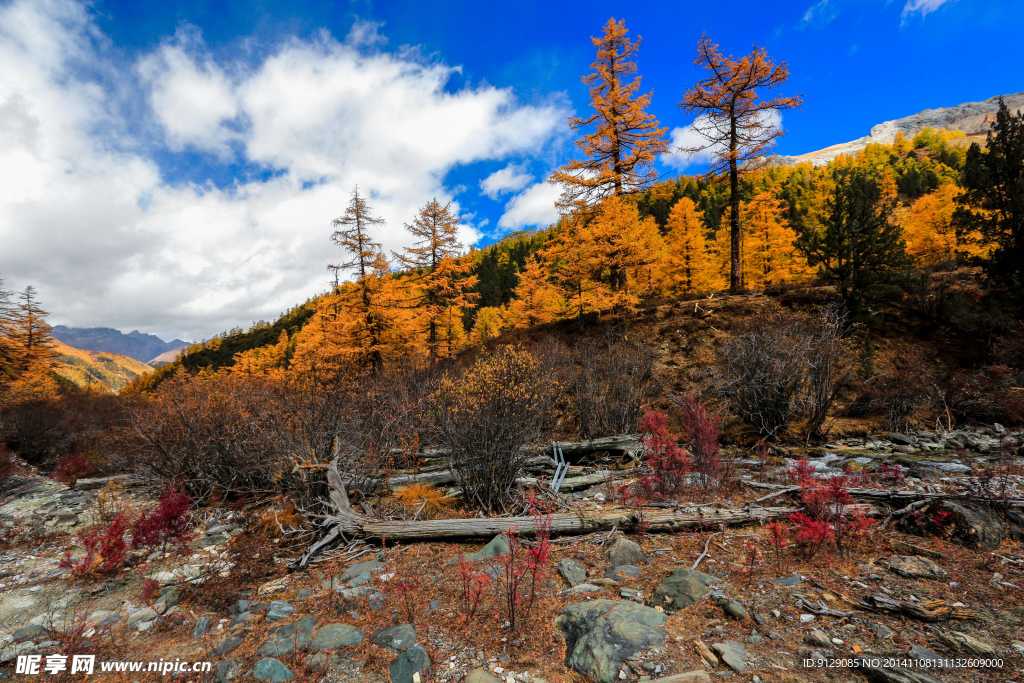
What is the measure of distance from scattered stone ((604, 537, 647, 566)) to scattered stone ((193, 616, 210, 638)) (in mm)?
4512

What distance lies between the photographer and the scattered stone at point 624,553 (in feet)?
15.2

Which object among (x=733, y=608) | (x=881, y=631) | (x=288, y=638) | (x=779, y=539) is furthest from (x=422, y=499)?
(x=881, y=631)

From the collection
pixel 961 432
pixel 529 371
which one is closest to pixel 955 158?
pixel 961 432

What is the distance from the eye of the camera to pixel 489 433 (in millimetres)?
6480

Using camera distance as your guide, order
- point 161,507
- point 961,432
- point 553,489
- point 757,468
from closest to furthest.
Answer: point 161,507
point 553,489
point 757,468
point 961,432

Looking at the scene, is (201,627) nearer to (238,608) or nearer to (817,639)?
(238,608)

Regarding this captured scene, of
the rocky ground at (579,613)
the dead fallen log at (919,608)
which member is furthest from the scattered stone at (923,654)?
the dead fallen log at (919,608)

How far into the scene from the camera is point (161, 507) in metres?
6.30

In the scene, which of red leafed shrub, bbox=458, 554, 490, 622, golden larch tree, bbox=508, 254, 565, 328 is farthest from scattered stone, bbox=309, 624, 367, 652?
golden larch tree, bbox=508, 254, 565, 328

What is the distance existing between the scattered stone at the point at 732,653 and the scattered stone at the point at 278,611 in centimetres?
423

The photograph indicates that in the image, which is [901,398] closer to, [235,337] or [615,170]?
[615,170]

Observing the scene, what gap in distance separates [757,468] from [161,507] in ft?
35.3

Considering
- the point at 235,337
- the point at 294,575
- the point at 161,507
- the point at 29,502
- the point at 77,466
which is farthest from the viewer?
the point at 235,337

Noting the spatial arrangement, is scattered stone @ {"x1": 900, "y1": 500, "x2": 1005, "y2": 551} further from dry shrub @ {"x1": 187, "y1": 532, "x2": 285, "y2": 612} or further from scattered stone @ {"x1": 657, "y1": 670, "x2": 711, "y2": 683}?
dry shrub @ {"x1": 187, "y1": 532, "x2": 285, "y2": 612}
